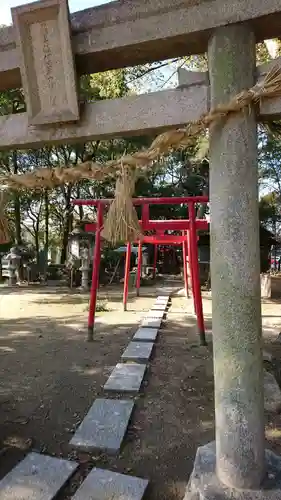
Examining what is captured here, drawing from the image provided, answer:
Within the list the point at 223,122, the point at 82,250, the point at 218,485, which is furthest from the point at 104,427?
the point at 82,250

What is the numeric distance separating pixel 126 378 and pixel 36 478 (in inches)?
67.8

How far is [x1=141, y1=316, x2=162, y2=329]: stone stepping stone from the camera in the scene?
6207mm

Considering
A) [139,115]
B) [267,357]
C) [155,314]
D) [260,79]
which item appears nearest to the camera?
[260,79]

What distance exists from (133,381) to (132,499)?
5.64 ft

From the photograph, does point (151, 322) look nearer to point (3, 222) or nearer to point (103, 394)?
point (103, 394)

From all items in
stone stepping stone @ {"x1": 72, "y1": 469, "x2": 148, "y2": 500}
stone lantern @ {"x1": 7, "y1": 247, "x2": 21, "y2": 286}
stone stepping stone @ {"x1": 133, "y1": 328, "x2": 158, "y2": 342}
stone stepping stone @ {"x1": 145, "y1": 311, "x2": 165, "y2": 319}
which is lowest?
stone stepping stone @ {"x1": 72, "y1": 469, "x2": 148, "y2": 500}

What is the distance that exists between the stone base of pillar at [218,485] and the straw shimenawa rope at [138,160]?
1250 millimetres

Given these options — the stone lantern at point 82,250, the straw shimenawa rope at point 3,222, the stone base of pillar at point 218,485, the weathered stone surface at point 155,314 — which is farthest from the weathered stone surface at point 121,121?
the stone lantern at point 82,250

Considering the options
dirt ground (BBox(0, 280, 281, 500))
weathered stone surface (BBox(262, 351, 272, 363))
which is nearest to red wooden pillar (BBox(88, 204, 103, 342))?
dirt ground (BBox(0, 280, 281, 500))

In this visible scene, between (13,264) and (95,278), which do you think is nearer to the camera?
(95,278)

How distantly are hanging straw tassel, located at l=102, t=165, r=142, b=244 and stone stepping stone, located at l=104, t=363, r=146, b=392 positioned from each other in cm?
208

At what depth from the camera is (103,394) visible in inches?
140

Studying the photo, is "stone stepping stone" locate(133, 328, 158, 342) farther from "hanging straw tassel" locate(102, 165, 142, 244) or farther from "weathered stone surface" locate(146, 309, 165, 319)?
"hanging straw tassel" locate(102, 165, 142, 244)

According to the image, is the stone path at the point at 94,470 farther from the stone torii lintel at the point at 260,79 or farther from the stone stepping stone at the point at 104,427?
the stone torii lintel at the point at 260,79
